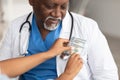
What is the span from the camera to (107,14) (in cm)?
300

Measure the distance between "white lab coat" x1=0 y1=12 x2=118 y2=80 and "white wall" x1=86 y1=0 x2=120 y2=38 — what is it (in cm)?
144

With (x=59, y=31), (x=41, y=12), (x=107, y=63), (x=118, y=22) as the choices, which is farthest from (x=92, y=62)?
(x=118, y=22)

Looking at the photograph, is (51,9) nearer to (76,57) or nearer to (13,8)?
(76,57)

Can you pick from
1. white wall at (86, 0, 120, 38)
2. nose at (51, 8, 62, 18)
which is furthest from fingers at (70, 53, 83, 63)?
white wall at (86, 0, 120, 38)

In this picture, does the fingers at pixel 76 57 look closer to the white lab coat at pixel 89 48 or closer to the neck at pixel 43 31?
the white lab coat at pixel 89 48

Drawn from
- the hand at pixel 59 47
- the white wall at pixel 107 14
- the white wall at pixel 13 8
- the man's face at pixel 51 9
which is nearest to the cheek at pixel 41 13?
the man's face at pixel 51 9

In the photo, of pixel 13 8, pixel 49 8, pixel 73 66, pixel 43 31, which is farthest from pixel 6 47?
pixel 13 8

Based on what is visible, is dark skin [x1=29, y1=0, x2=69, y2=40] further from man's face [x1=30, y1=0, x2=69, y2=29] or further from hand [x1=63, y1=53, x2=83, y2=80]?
hand [x1=63, y1=53, x2=83, y2=80]

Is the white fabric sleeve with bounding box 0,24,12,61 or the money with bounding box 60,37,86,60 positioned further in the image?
the white fabric sleeve with bounding box 0,24,12,61

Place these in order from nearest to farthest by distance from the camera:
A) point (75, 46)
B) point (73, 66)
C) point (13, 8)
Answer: point (73, 66) → point (75, 46) → point (13, 8)

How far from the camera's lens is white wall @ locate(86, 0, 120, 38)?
2.93m

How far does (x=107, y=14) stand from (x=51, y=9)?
1651 mm

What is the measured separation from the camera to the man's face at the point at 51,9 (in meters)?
1.42

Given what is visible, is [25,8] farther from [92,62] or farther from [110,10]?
[92,62]
